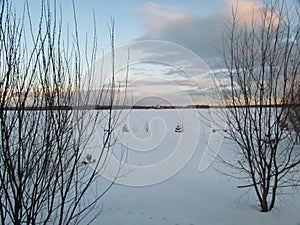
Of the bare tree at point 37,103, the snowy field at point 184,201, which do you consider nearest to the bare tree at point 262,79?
the snowy field at point 184,201

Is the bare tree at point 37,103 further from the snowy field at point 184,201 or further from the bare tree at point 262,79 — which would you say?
the bare tree at point 262,79

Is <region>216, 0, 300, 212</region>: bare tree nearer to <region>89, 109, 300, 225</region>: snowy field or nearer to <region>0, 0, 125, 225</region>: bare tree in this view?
<region>89, 109, 300, 225</region>: snowy field

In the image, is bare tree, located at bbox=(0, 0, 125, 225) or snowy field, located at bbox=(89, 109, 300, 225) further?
snowy field, located at bbox=(89, 109, 300, 225)

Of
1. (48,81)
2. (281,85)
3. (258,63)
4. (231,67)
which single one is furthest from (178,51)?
(48,81)

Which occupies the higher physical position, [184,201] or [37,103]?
[37,103]

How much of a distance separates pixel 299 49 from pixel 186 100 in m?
2.37

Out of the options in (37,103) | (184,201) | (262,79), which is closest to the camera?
(37,103)

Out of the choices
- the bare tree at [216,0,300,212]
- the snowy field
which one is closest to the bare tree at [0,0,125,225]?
the snowy field

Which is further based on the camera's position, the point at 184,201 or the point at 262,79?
the point at 184,201

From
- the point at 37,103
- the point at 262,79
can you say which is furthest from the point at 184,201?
the point at 37,103

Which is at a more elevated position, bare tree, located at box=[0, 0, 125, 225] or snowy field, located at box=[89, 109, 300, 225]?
bare tree, located at box=[0, 0, 125, 225]

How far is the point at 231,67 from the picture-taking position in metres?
4.45

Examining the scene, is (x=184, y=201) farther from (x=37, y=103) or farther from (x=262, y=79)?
(x=37, y=103)

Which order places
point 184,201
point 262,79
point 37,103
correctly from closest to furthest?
point 37,103 < point 262,79 < point 184,201
